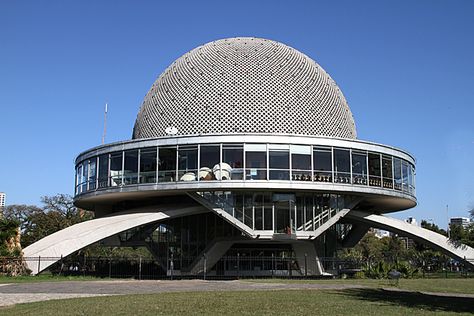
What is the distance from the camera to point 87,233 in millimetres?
28344

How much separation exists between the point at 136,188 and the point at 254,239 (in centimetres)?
665

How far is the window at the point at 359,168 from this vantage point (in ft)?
99.5

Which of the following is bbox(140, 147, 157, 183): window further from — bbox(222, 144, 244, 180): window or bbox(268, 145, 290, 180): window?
bbox(268, 145, 290, 180): window

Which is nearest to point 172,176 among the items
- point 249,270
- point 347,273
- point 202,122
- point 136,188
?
point 136,188

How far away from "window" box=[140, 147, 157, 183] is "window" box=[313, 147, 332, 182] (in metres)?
8.22

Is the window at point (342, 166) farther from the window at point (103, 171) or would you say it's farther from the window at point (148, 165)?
the window at point (103, 171)

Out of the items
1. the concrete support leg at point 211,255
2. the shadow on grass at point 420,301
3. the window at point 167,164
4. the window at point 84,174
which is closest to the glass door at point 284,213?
the concrete support leg at point 211,255

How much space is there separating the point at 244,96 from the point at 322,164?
20.4 ft

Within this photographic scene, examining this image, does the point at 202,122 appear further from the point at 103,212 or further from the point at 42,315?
the point at 42,315

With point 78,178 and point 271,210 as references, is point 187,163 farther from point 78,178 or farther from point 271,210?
point 78,178

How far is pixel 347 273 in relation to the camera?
1266 inches

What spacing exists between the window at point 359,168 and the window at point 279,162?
12.4 feet

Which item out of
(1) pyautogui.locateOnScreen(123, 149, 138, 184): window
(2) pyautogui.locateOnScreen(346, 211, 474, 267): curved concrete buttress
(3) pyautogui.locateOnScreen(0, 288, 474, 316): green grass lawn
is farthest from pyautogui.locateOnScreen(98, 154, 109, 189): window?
(3) pyautogui.locateOnScreen(0, 288, 474, 316): green grass lawn

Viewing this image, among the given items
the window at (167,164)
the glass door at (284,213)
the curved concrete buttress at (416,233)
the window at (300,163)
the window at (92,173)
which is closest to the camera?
the glass door at (284,213)
